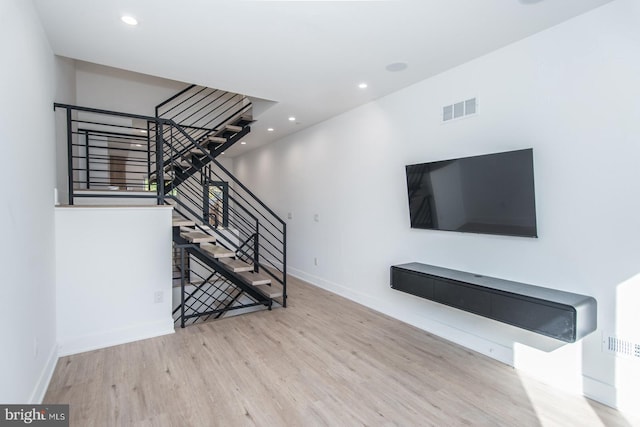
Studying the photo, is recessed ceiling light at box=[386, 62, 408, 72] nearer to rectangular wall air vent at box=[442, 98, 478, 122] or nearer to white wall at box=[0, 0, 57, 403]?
rectangular wall air vent at box=[442, 98, 478, 122]

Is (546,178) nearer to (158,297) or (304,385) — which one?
(304,385)

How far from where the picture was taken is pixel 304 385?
8.22 ft

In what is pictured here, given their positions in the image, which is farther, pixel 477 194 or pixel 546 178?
pixel 477 194

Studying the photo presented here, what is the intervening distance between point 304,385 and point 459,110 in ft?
9.71

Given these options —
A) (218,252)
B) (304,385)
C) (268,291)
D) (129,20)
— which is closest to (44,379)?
(218,252)

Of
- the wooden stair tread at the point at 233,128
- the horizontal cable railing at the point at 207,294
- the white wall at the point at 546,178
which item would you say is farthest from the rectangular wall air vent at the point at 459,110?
the horizontal cable railing at the point at 207,294

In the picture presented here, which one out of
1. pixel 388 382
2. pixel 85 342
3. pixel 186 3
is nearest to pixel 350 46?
pixel 186 3

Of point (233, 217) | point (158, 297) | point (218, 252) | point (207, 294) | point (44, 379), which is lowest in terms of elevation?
point (207, 294)

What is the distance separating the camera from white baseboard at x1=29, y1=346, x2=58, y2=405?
217 cm

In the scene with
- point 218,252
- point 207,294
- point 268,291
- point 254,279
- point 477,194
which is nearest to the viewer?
point 477,194

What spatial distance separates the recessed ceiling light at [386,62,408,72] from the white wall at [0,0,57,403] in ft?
9.50

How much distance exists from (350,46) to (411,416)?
9.72 feet

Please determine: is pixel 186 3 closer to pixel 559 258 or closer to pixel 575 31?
pixel 575 31

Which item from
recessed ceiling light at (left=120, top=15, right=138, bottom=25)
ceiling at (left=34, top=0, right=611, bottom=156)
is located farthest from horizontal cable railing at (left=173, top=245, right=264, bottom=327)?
recessed ceiling light at (left=120, top=15, right=138, bottom=25)
